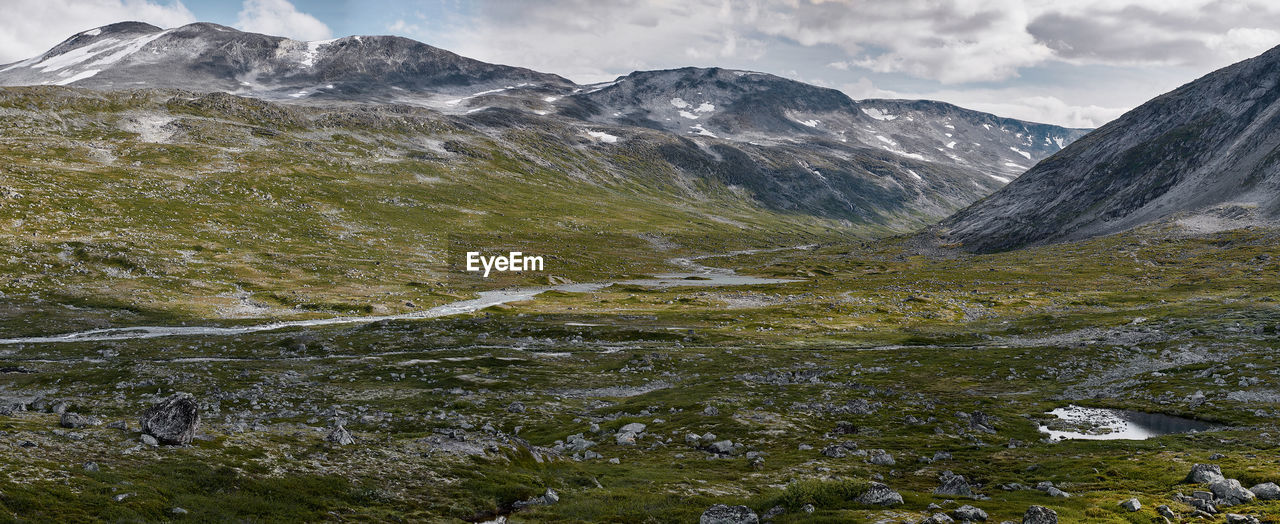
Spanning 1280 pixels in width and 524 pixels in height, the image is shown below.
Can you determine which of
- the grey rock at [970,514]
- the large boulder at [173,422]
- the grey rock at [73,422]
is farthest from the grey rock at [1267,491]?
the grey rock at [73,422]

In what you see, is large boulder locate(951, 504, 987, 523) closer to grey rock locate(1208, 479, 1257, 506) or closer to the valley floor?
the valley floor

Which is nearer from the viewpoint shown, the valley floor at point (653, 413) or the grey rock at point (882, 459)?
the valley floor at point (653, 413)

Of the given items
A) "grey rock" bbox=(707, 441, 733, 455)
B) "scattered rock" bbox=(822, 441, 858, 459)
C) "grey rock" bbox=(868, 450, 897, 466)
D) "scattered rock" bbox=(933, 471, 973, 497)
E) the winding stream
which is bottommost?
the winding stream

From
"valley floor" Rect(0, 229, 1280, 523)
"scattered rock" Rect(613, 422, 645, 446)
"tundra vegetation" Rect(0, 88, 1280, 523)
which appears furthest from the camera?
"scattered rock" Rect(613, 422, 645, 446)

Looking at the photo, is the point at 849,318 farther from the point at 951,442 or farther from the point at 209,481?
the point at 209,481

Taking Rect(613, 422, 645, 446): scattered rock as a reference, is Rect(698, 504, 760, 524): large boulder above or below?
above

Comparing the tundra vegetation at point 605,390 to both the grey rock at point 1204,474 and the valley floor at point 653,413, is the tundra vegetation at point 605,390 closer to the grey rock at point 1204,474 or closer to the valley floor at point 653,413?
the grey rock at point 1204,474

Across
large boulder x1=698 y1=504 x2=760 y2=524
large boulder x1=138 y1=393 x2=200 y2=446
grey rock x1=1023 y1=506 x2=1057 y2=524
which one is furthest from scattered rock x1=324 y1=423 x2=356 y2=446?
grey rock x1=1023 y1=506 x2=1057 y2=524
